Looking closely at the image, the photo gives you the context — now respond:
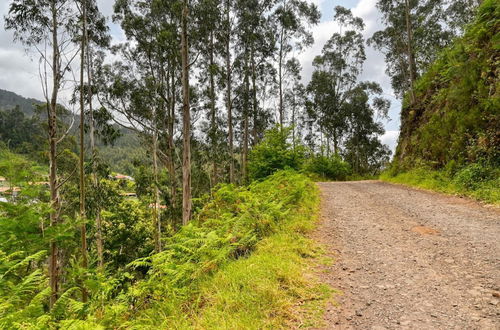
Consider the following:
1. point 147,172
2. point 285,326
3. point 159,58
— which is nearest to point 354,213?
point 285,326

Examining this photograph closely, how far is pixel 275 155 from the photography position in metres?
11.1

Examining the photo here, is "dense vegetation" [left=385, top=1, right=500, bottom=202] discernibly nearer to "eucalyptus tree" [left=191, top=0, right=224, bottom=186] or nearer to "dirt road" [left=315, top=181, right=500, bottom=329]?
"dirt road" [left=315, top=181, right=500, bottom=329]

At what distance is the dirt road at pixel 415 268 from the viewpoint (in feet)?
6.94

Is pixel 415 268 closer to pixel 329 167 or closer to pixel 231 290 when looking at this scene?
pixel 231 290

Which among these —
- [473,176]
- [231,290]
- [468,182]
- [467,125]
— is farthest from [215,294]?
[467,125]

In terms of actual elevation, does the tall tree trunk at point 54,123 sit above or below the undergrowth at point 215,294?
above

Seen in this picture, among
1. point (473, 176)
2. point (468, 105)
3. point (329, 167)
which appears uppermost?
point (468, 105)

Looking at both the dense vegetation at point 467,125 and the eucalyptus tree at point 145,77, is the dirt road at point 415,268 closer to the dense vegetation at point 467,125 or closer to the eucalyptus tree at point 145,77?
the dense vegetation at point 467,125

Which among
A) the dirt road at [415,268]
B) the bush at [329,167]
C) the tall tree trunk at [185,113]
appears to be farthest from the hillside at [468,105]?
the bush at [329,167]

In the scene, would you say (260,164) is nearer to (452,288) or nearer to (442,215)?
(442,215)

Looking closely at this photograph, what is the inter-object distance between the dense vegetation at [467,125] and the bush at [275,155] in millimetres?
4528

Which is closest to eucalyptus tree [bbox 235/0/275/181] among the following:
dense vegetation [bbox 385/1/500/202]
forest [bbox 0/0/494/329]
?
forest [bbox 0/0/494/329]

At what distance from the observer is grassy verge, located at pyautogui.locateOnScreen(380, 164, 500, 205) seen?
591 centimetres

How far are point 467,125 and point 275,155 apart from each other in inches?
252
